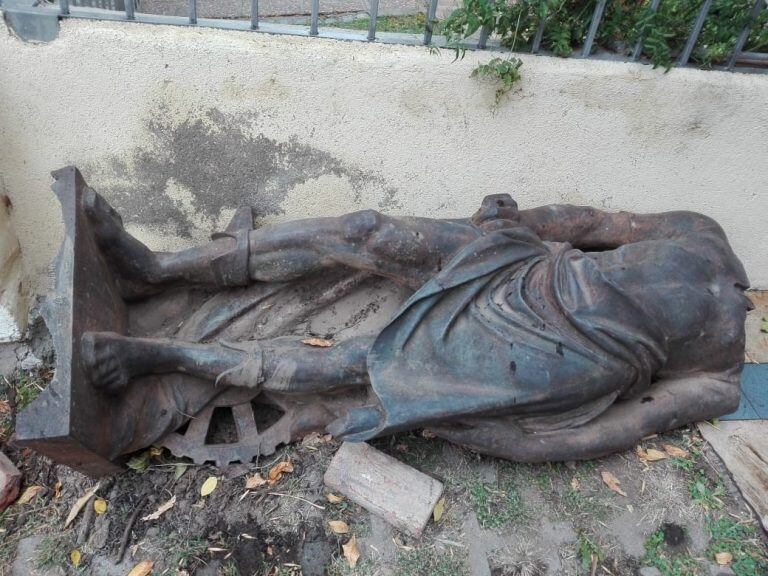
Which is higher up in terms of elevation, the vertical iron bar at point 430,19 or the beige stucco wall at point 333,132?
the vertical iron bar at point 430,19

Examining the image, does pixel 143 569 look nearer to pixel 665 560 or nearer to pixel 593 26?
pixel 665 560

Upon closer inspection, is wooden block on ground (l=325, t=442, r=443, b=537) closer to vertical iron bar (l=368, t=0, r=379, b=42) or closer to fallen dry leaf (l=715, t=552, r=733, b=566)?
fallen dry leaf (l=715, t=552, r=733, b=566)

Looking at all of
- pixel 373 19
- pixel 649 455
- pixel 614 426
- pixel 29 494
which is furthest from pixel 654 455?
pixel 29 494

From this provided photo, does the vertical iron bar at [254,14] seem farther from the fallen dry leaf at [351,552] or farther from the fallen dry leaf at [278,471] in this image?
the fallen dry leaf at [351,552]

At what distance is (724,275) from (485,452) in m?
1.28

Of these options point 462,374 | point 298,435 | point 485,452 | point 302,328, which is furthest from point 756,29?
point 298,435

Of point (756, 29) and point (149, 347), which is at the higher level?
point (756, 29)

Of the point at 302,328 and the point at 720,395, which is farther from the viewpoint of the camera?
the point at 302,328

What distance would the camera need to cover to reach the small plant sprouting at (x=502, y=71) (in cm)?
273

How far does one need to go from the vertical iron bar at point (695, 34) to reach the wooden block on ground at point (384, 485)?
2.32m

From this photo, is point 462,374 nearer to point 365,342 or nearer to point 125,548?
point 365,342

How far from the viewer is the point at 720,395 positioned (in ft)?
8.69

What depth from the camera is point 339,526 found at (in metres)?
2.42

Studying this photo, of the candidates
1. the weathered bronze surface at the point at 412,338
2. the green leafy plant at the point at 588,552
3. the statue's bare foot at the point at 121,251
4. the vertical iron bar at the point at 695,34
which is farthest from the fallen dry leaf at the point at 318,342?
the vertical iron bar at the point at 695,34
